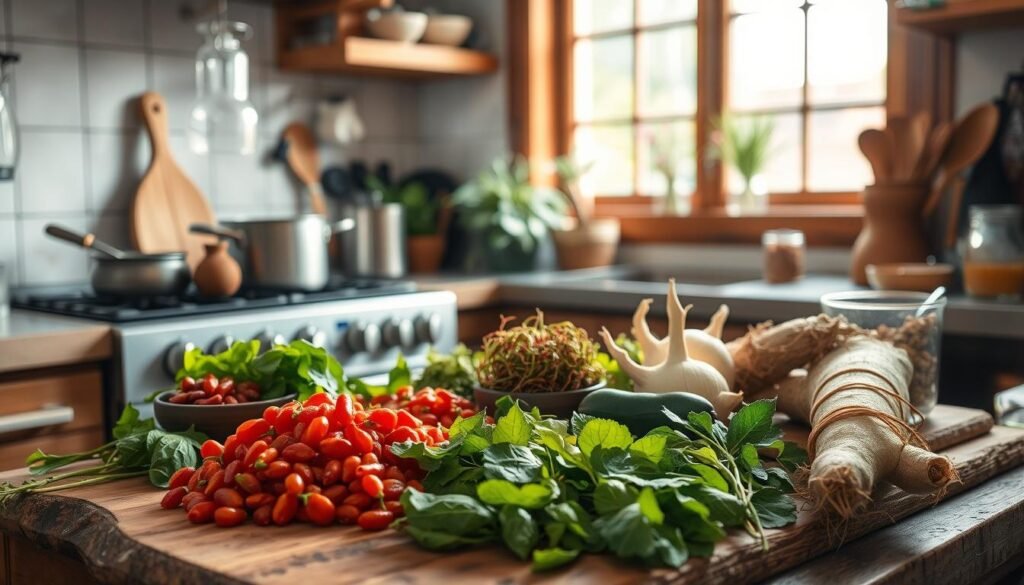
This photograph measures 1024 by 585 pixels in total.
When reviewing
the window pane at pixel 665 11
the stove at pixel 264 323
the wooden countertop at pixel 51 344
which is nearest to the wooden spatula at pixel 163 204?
the stove at pixel 264 323

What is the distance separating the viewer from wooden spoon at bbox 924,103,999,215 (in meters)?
2.54

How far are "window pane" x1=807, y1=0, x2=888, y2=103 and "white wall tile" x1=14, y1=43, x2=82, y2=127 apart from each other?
2.08m

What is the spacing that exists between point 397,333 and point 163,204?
34.3 inches

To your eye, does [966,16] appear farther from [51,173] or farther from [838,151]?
[51,173]

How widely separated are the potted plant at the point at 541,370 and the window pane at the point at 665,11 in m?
2.22

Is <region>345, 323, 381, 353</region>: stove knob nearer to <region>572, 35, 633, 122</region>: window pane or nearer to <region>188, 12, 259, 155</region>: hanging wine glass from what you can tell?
<region>188, 12, 259, 155</region>: hanging wine glass

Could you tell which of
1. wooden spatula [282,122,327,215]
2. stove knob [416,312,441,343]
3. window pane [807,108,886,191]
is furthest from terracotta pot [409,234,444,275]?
window pane [807,108,886,191]

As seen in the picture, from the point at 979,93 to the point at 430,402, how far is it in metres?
1.96

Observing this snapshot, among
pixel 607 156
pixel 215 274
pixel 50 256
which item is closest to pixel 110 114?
pixel 50 256

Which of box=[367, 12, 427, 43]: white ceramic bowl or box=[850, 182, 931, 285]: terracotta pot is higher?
box=[367, 12, 427, 43]: white ceramic bowl

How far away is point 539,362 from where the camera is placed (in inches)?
55.7

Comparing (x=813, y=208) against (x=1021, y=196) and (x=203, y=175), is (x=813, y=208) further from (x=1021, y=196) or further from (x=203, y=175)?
(x=203, y=175)

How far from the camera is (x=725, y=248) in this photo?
130 inches

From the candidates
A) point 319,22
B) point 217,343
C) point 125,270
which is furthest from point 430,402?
point 319,22
